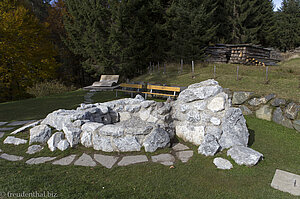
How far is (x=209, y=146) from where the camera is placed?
4.03 meters

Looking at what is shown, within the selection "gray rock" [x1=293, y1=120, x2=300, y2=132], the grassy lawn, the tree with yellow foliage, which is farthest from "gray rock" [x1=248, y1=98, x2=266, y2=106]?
the tree with yellow foliage

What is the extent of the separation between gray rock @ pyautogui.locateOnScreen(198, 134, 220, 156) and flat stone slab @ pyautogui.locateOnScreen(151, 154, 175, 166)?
25.6 inches

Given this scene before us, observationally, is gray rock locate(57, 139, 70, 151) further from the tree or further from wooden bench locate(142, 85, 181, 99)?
the tree

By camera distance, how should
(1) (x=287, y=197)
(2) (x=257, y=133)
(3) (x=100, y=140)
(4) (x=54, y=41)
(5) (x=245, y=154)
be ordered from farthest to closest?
(4) (x=54, y=41)
(2) (x=257, y=133)
(3) (x=100, y=140)
(5) (x=245, y=154)
(1) (x=287, y=197)

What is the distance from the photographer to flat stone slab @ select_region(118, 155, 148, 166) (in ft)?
12.2

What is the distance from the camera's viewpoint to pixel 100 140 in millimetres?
4184

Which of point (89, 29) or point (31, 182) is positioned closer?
point (31, 182)

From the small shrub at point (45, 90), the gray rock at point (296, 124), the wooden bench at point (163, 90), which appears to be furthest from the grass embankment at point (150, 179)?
the small shrub at point (45, 90)

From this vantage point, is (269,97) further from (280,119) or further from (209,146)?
(209,146)

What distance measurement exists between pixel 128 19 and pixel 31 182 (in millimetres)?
14888

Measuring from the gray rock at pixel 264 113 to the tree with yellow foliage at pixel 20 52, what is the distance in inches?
621

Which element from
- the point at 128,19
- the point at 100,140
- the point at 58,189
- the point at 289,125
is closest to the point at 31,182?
the point at 58,189

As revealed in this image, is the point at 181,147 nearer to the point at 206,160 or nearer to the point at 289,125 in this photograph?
the point at 206,160

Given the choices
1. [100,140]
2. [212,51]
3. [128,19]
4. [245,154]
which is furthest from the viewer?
[212,51]
